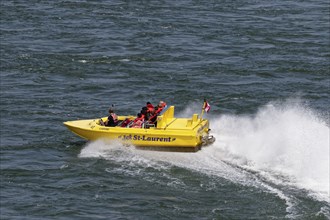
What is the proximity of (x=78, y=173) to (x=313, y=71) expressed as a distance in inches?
806

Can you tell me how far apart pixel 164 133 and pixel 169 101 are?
9.18 metres

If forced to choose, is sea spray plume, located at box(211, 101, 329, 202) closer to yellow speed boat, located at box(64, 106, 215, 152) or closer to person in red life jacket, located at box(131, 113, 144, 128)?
yellow speed boat, located at box(64, 106, 215, 152)

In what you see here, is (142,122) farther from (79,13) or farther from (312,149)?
(79,13)

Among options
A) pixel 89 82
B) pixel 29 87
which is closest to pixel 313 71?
pixel 89 82

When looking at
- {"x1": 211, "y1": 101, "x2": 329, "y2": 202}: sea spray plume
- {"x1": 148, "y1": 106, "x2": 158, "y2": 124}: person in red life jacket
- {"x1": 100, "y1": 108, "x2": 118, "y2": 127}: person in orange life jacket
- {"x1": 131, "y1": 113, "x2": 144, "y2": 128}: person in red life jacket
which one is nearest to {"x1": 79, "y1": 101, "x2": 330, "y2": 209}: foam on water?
{"x1": 211, "y1": 101, "x2": 329, "y2": 202}: sea spray plume

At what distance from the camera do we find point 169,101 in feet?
152

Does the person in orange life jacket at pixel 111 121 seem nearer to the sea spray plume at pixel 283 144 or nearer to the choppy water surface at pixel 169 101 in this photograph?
the choppy water surface at pixel 169 101

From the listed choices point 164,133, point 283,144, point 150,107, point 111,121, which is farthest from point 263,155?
point 111,121

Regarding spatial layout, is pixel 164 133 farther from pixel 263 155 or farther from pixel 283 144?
pixel 283 144

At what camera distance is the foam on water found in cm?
3428

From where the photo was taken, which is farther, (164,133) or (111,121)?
(111,121)

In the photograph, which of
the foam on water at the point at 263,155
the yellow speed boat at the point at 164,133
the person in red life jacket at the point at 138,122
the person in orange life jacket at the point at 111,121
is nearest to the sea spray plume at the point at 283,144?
the foam on water at the point at 263,155

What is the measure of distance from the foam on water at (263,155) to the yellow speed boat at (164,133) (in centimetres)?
34

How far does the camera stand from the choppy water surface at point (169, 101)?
3300 centimetres
